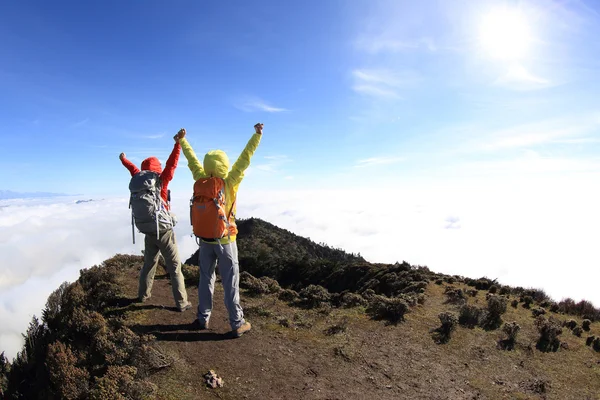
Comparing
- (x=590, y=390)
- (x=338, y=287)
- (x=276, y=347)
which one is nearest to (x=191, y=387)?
(x=276, y=347)

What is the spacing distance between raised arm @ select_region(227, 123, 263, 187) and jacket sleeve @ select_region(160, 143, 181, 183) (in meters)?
1.29

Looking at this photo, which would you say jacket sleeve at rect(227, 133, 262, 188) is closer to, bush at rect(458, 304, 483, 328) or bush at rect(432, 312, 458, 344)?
bush at rect(432, 312, 458, 344)

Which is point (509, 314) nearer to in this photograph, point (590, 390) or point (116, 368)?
point (590, 390)

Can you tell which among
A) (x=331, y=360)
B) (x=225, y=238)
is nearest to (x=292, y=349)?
(x=331, y=360)

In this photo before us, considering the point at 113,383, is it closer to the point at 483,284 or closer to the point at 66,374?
the point at 66,374

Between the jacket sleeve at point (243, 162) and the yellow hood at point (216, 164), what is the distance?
11cm

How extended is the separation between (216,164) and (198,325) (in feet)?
9.35

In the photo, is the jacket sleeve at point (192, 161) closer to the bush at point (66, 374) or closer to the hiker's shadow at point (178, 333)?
the hiker's shadow at point (178, 333)

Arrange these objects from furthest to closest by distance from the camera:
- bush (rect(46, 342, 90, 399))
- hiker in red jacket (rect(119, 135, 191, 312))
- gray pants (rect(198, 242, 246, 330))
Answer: hiker in red jacket (rect(119, 135, 191, 312)) → gray pants (rect(198, 242, 246, 330)) → bush (rect(46, 342, 90, 399))

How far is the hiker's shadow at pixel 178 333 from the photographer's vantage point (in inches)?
205

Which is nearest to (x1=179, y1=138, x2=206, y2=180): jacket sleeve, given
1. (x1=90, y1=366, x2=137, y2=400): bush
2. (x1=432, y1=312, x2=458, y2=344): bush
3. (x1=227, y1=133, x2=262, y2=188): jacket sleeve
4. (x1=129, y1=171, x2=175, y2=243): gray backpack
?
(x1=227, y1=133, x2=262, y2=188): jacket sleeve

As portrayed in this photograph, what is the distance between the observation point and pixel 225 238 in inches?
195

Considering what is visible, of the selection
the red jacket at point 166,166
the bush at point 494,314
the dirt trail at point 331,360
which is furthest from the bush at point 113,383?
the bush at point 494,314

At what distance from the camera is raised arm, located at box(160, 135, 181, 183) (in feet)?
18.2
